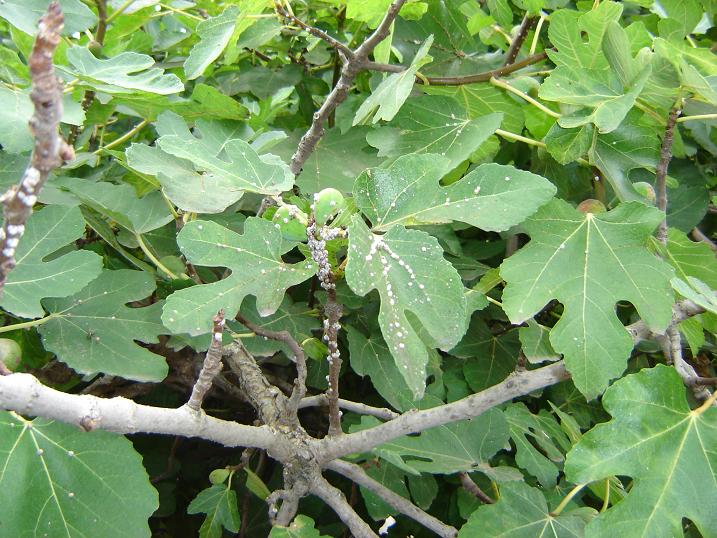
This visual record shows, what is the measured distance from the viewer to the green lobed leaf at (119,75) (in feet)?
3.00

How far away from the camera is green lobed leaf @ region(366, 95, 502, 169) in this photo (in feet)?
3.39

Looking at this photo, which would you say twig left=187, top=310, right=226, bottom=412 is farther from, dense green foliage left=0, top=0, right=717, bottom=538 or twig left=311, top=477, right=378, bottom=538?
twig left=311, top=477, right=378, bottom=538

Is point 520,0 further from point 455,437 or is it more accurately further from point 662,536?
point 662,536

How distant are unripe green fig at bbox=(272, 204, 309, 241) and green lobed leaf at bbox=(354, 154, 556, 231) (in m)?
0.07

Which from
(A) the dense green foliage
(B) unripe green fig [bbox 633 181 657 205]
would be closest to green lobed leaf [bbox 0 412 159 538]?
(A) the dense green foliage

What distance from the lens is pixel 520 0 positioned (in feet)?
3.55

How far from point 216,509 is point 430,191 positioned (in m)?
0.62

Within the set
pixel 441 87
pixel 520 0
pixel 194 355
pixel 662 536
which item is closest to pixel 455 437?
pixel 662 536

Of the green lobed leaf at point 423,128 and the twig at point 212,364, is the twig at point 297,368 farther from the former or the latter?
the green lobed leaf at point 423,128

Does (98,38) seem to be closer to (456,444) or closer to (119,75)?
(119,75)

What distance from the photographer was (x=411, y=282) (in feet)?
2.37

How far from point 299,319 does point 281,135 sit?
0.30m

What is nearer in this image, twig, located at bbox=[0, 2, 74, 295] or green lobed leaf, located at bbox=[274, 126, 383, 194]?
twig, located at bbox=[0, 2, 74, 295]

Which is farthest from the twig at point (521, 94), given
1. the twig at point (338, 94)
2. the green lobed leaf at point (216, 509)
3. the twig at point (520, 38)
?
the green lobed leaf at point (216, 509)
